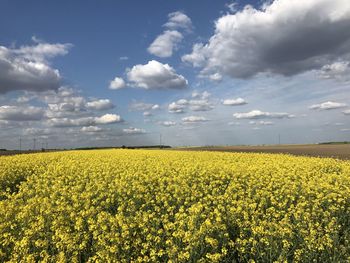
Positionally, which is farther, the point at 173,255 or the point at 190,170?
the point at 190,170

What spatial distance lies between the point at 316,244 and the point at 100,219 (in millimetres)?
4927

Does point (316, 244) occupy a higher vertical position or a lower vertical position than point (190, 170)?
lower

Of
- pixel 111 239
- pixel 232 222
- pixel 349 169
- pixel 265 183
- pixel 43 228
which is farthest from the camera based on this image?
pixel 349 169

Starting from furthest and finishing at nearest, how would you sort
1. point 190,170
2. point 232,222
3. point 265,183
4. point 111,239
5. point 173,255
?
point 190,170 → point 265,183 → point 232,222 → point 111,239 → point 173,255

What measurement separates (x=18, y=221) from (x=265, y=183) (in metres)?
8.75

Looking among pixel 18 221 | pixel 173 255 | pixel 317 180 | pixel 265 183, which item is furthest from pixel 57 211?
pixel 317 180

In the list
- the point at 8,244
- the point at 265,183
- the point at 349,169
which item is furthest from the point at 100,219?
the point at 349,169

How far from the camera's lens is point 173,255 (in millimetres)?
6449

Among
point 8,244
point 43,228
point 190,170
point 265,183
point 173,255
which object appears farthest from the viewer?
point 190,170

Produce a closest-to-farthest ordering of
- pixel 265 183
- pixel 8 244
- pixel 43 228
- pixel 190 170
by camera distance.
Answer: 1. pixel 8 244
2. pixel 43 228
3. pixel 265 183
4. pixel 190 170

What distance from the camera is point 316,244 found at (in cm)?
730

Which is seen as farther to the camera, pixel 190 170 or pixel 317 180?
pixel 190 170

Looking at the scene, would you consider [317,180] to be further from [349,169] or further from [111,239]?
[111,239]

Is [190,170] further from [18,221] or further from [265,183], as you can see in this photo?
[18,221]
